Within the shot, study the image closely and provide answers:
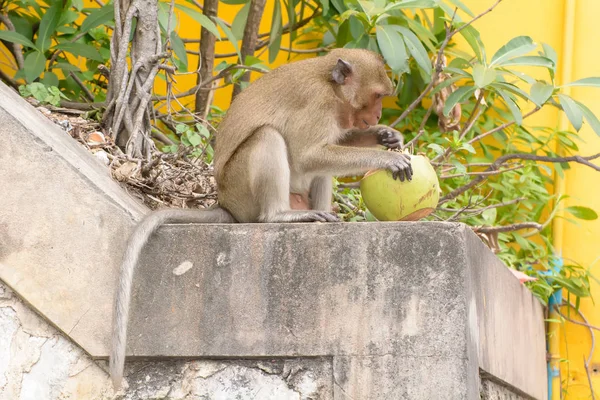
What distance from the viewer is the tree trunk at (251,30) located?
5.99m

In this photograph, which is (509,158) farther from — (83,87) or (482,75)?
(83,87)

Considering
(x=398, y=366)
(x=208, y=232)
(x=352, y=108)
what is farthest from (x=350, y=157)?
(x=398, y=366)

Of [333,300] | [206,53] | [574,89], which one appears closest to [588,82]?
[574,89]

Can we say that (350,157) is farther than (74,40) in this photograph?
No

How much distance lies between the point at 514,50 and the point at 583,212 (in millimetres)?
1510

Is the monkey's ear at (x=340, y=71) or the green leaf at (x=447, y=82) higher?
the monkey's ear at (x=340, y=71)

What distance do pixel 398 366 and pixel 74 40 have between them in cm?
311

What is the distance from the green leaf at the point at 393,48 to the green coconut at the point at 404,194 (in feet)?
3.55

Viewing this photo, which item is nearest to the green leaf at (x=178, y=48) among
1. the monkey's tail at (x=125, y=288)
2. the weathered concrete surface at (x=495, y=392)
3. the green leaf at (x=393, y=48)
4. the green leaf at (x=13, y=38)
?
→ the green leaf at (x=13, y=38)

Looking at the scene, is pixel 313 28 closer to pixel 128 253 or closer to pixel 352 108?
pixel 352 108

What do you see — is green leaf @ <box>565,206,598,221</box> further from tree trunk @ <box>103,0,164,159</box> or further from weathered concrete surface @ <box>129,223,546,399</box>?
tree trunk @ <box>103,0,164,159</box>

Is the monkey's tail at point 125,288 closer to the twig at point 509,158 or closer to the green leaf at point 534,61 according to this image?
the green leaf at point 534,61

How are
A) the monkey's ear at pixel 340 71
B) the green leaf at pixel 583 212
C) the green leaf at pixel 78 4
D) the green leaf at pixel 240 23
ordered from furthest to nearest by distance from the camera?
the green leaf at pixel 583 212 → the green leaf at pixel 240 23 → the green leaf at pixel 78 4 → the monkey's ear at pixel 340 71

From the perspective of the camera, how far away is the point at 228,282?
3320 mm
